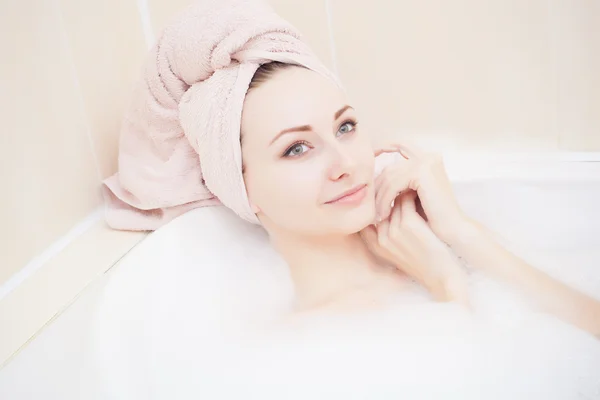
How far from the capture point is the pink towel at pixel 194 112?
110cm

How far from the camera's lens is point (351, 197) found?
1.06 m

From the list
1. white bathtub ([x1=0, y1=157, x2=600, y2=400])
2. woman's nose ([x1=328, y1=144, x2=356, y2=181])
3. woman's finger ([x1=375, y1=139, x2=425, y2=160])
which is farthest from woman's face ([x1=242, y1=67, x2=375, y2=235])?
white bathtub ([x1=0, y1=157, x2=600, y2=400])

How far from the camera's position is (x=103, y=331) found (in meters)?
0.98

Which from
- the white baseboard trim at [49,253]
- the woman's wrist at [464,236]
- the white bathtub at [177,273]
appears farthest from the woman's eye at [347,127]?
the white baseboard trim at [49,253]

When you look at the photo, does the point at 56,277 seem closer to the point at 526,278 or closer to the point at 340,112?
the point at 340,112

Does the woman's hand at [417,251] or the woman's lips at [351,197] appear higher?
the woman's lips at [351,197]

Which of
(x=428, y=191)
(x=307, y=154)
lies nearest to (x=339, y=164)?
(x=307, y=154)

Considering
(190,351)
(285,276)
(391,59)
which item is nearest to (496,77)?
(391,59)

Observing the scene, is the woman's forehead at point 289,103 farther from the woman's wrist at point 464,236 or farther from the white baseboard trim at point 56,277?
the white baseboard trim at point 56,277

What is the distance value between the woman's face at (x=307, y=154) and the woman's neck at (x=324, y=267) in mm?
76

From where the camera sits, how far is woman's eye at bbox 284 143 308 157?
107cm

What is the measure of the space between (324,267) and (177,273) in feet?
0.94

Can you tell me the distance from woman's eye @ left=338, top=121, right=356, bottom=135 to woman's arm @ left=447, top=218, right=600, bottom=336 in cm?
26

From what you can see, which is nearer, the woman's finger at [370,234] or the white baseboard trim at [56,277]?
the white baseboard trim at [56,277]
